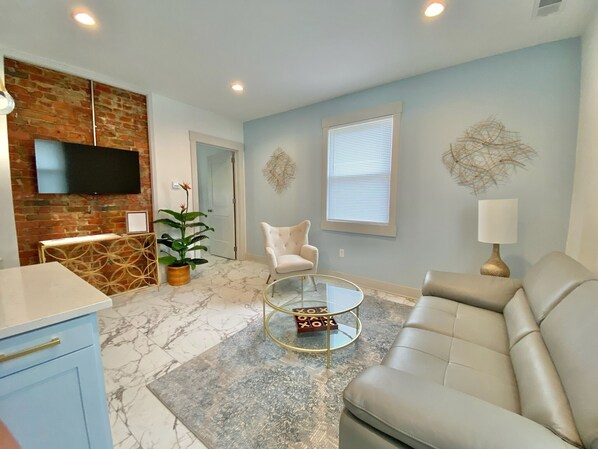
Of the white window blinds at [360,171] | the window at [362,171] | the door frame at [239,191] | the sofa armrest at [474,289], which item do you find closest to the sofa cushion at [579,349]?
the sofa armrest at [474,289]

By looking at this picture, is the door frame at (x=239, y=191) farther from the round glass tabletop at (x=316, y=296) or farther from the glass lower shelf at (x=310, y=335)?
the glass lower shelf at (x=310, y=335)

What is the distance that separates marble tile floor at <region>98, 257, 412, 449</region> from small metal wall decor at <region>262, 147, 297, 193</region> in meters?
1.46

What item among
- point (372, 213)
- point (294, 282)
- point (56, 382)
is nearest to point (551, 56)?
point (372, 213)

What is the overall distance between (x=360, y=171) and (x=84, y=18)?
2879mm

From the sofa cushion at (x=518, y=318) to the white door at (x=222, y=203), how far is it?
156 inches

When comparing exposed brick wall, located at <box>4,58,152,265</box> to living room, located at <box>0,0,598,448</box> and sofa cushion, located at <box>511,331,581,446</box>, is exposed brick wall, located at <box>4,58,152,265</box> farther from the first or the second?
sofa cushion, located at <box>511,331,581,446</box>

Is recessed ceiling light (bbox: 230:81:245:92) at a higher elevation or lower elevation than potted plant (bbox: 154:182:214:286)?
higher

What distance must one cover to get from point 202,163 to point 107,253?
2.82 m

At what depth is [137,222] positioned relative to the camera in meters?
2.97

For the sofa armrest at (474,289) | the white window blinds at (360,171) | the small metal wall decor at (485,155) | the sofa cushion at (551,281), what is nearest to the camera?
the sofa cushion at (551,281)

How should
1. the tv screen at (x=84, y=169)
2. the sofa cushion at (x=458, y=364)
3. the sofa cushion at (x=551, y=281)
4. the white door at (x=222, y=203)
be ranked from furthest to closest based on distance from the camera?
the white door at (x=222, y=203), the tv screen at (x=84, y=169), the sofa cushion at (x=551, y=281), the sofa cushion at (x=458, y=364)

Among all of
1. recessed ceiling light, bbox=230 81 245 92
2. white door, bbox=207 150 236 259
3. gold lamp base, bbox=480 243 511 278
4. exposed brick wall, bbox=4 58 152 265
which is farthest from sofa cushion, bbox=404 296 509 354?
white door, bbox=207 150 236 259

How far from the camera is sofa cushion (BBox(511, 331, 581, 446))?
2.15ft

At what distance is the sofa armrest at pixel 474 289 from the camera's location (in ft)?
5.27
